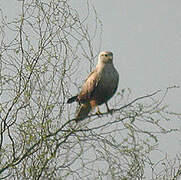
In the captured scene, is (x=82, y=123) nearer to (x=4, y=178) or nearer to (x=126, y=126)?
(x=126, y=126)

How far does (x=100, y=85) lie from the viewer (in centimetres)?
848

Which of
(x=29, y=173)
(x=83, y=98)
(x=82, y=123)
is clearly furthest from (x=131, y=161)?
(x=83, y=98)

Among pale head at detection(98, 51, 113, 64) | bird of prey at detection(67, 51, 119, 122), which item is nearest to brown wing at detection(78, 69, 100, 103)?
bird of prey at detection(67, 51, 119, 122)

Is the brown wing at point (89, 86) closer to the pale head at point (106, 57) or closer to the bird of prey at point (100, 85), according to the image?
the bird of prey at point (100, 85)

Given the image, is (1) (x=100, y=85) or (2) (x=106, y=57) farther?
(2) (x=106, y=57)

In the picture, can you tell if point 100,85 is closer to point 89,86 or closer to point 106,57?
point 89,86

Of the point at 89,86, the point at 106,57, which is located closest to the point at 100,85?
the point at 89,86

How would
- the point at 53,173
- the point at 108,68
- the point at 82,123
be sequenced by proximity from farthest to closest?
the point at 108,68 < the point at 82,123 < the point at 53,173

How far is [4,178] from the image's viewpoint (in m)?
6.25

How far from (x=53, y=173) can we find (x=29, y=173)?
0.86ft

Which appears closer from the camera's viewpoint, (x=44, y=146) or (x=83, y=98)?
(x=44, y=146)

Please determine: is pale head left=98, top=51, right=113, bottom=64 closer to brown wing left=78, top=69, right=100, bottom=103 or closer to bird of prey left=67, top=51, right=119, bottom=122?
bird of prey left=67, top=51, right=119, bottom=122

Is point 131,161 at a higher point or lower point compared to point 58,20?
lower

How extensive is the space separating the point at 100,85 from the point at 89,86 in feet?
0.73
